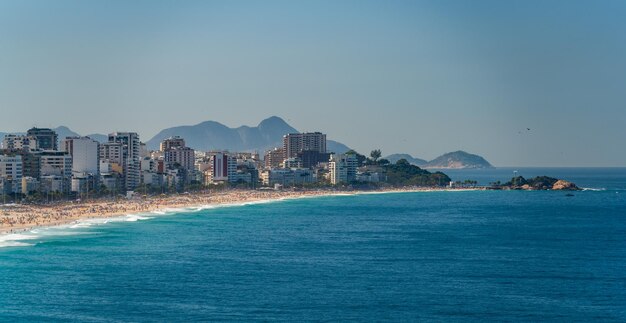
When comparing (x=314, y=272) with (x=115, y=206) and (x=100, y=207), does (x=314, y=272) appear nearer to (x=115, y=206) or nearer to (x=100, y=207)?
(x=100, y=207)

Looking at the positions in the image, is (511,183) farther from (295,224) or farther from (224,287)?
(224,287)

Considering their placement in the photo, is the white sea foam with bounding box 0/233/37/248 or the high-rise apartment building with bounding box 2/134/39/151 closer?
the white sea foam with bounding box 0/233/37/248

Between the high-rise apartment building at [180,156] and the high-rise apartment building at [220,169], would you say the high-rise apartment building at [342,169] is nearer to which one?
the high-rise apartment building at [220,169]

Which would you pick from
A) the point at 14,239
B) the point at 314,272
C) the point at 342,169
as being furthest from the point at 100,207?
the point at 342,169

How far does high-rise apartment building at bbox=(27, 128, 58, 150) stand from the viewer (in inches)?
5994

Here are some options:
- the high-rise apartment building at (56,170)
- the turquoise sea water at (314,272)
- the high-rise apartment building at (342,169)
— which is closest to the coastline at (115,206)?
the turquoise sea water at (314,272)

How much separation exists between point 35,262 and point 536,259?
2996 centimetres

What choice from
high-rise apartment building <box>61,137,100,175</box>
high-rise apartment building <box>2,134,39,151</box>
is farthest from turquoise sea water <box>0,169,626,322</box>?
high-rise apartment building <box>2,134,39,151</box>

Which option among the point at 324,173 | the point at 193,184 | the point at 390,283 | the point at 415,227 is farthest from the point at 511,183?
the point at 390,283

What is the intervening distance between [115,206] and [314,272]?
2253 inches

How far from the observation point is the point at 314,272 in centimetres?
4459

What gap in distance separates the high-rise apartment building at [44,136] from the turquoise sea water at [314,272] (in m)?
81.3

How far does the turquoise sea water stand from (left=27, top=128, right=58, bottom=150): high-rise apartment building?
8135 centimetres

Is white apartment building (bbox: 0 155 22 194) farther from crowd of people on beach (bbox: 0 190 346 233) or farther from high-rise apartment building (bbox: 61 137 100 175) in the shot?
high-rise apartment building (bbox: 61 137 100 175)
